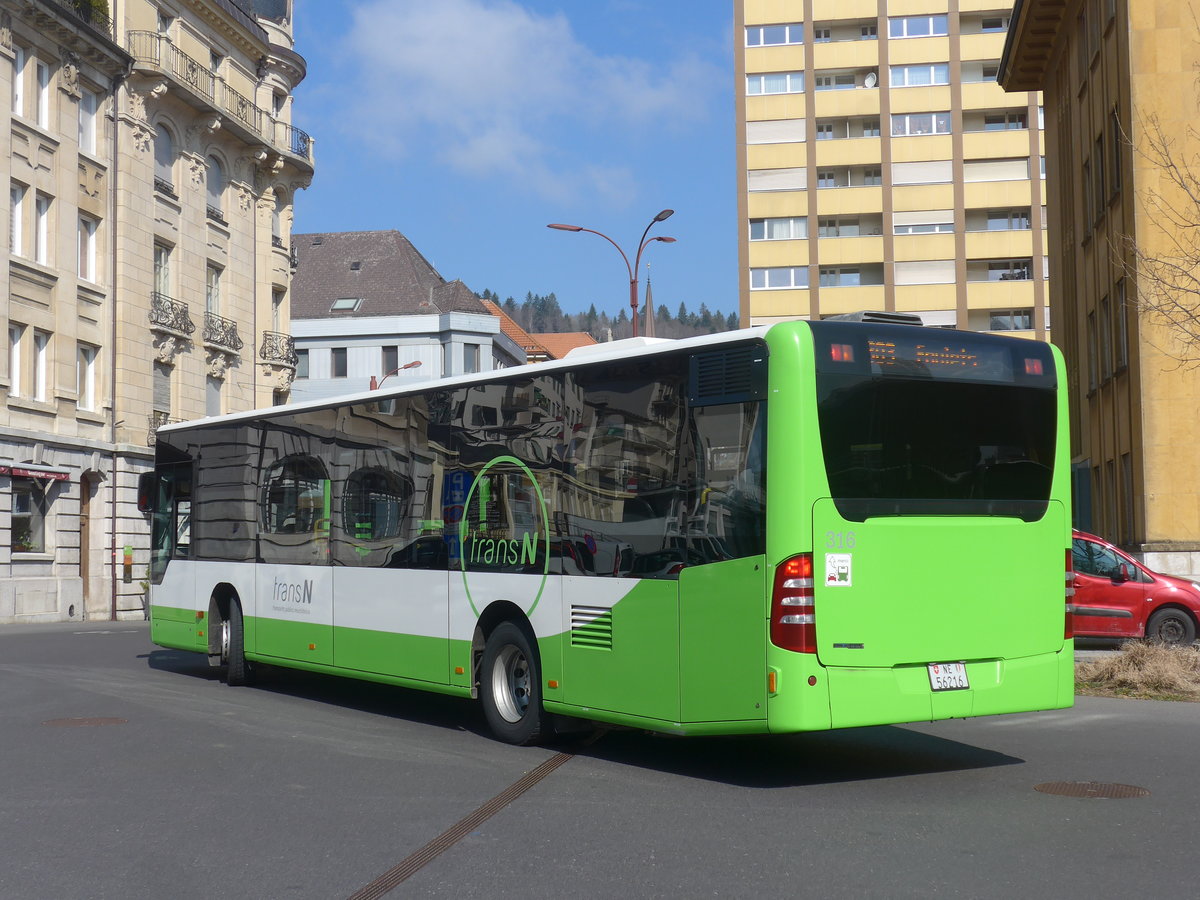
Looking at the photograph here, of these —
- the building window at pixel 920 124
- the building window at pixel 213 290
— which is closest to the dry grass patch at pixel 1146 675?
the building window at pixel 213 290

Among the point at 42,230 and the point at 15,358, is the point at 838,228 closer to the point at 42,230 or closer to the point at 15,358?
the point at 42,230

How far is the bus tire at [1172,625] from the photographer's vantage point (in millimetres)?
19562

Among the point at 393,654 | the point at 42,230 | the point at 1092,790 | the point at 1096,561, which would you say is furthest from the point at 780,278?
the point at 1092,790

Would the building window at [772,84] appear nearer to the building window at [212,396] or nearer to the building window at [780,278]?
the building window at [780,278]

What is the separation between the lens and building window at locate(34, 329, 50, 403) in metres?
34.9

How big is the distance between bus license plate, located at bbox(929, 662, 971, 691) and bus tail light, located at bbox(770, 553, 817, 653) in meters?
0.92

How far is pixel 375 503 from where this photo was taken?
13109mm

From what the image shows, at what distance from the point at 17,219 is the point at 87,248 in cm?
353

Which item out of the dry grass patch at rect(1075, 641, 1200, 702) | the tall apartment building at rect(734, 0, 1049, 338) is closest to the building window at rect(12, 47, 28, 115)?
the dry grass patch at rect(1075, 641, 1200, 702)

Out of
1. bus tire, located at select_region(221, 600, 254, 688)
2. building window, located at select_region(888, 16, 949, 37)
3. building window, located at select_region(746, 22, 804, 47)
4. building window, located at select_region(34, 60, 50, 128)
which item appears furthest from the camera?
building window, located at select_region(746, 22, 804, 47)

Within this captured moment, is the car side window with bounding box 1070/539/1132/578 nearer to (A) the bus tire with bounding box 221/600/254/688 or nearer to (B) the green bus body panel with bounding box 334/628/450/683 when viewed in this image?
(B) the green bus body panel with bounding box 334/628/450/683

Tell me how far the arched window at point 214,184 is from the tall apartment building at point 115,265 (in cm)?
7

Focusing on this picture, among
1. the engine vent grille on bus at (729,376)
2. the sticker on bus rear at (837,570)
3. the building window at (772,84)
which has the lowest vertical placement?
the sticker on bus rear at (837,570)

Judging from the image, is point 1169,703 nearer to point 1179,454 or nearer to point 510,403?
point 510,403
